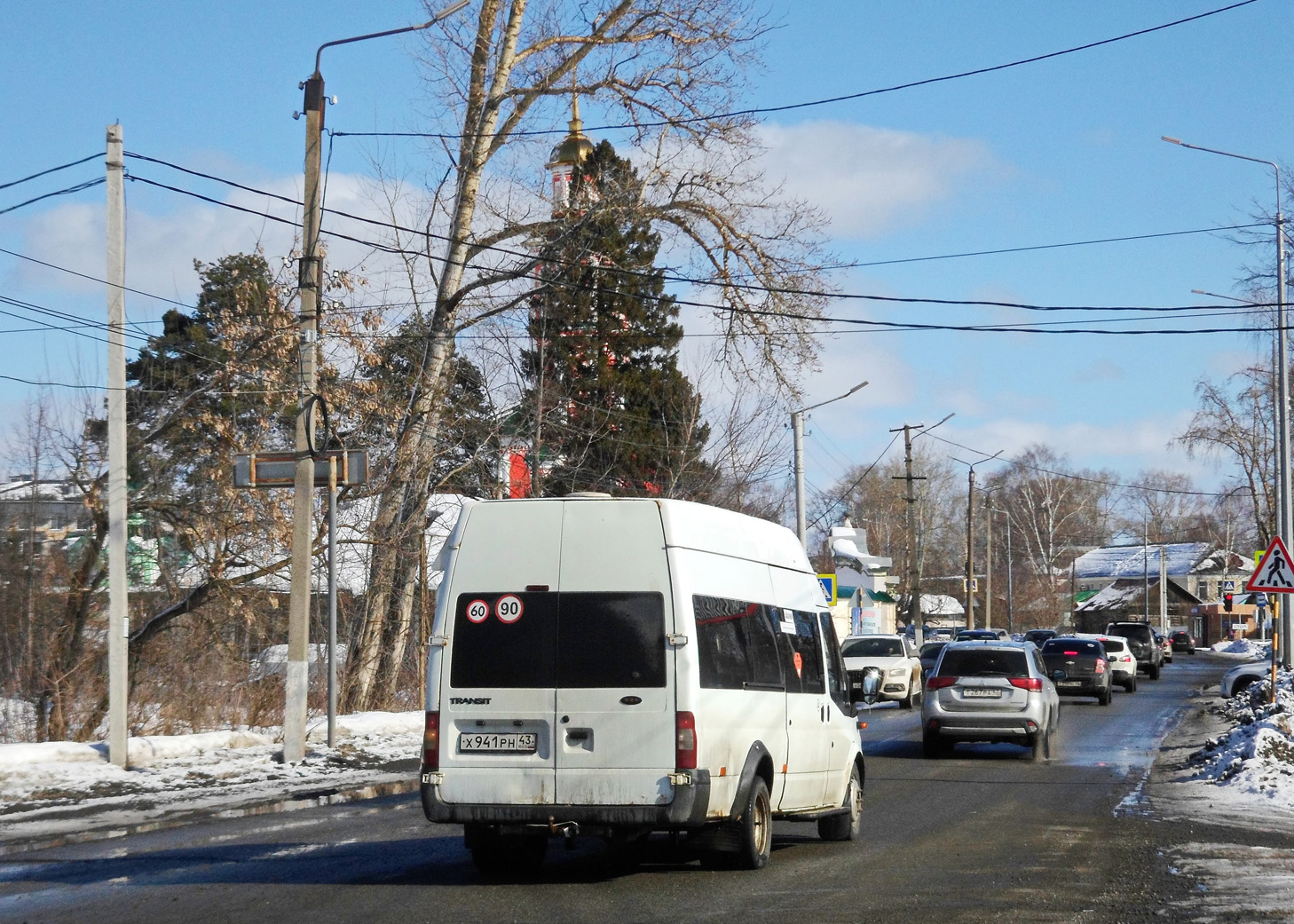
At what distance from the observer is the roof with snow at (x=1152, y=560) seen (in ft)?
382

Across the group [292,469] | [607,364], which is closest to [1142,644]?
[607,364]

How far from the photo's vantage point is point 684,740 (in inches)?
335

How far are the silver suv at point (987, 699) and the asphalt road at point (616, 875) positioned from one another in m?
5.29

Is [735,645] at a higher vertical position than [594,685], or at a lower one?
higher

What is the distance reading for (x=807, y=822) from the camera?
12.8 m

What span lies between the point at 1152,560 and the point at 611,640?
117116 millimetres

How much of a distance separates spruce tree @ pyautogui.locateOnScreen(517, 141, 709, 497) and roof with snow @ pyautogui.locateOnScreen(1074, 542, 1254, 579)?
7831 centimetres

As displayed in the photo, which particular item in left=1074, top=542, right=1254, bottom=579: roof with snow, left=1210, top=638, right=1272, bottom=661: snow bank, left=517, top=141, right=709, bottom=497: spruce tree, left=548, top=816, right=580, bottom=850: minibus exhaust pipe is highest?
left=517, top=141, right=709, bottom=497: spruce tree

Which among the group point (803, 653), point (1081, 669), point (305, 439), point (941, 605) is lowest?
point (941, 605)

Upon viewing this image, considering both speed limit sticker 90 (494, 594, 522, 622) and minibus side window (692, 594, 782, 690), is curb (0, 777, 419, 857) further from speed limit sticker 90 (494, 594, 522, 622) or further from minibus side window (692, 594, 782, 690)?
minibus side window (692, 594, 782, 690)

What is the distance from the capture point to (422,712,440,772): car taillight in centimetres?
881

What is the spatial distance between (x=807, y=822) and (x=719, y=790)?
4336mm

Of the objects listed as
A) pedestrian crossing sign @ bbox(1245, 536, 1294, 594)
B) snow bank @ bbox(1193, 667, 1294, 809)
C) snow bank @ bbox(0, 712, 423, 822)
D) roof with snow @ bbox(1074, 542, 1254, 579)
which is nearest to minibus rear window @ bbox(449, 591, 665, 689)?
snow bank @ bbox(0, 712, 423, 822)

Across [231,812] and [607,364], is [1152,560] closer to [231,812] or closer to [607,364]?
[607,364]
